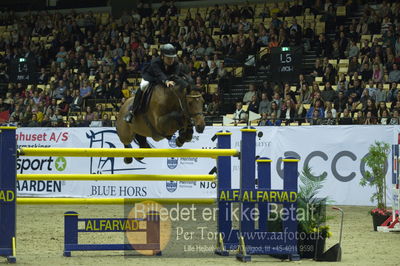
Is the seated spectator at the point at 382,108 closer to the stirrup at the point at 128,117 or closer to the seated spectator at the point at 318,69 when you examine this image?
the seated spectator at the point at 318,69

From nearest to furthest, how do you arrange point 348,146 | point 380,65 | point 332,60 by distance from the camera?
point 348,146 < point 380,65 < point 332,60

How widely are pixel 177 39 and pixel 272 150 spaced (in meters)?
8.96

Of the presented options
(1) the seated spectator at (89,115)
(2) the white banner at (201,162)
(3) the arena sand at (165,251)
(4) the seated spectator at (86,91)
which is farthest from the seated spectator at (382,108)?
(4) the seated spectator at (86,91)

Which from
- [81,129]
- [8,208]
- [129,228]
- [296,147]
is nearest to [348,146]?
[296,147]

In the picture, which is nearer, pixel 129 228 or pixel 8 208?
pixel 8 208

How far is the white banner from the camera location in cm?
1600

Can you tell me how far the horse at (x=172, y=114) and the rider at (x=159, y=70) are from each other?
0.10 meters

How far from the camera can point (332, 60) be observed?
20406 mm

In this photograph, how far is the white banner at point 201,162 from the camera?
52.5ft

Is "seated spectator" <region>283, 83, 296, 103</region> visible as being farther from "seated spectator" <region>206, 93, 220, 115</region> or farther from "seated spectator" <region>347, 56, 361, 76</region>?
"seated spectator" <region>206, 93, 220, 115</region>

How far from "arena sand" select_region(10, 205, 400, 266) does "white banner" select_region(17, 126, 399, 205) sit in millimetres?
1416

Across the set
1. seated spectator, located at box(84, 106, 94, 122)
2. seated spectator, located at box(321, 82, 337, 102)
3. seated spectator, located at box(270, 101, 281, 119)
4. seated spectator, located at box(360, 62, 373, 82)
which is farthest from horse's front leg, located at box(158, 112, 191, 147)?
seated spectator, located at box(84, 106, 94, 122)

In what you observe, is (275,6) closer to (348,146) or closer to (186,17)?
(186,17)

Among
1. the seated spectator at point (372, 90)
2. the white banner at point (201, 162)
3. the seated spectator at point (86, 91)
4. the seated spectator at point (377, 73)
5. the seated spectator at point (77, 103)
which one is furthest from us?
the seated spectator at point (86, 91)
